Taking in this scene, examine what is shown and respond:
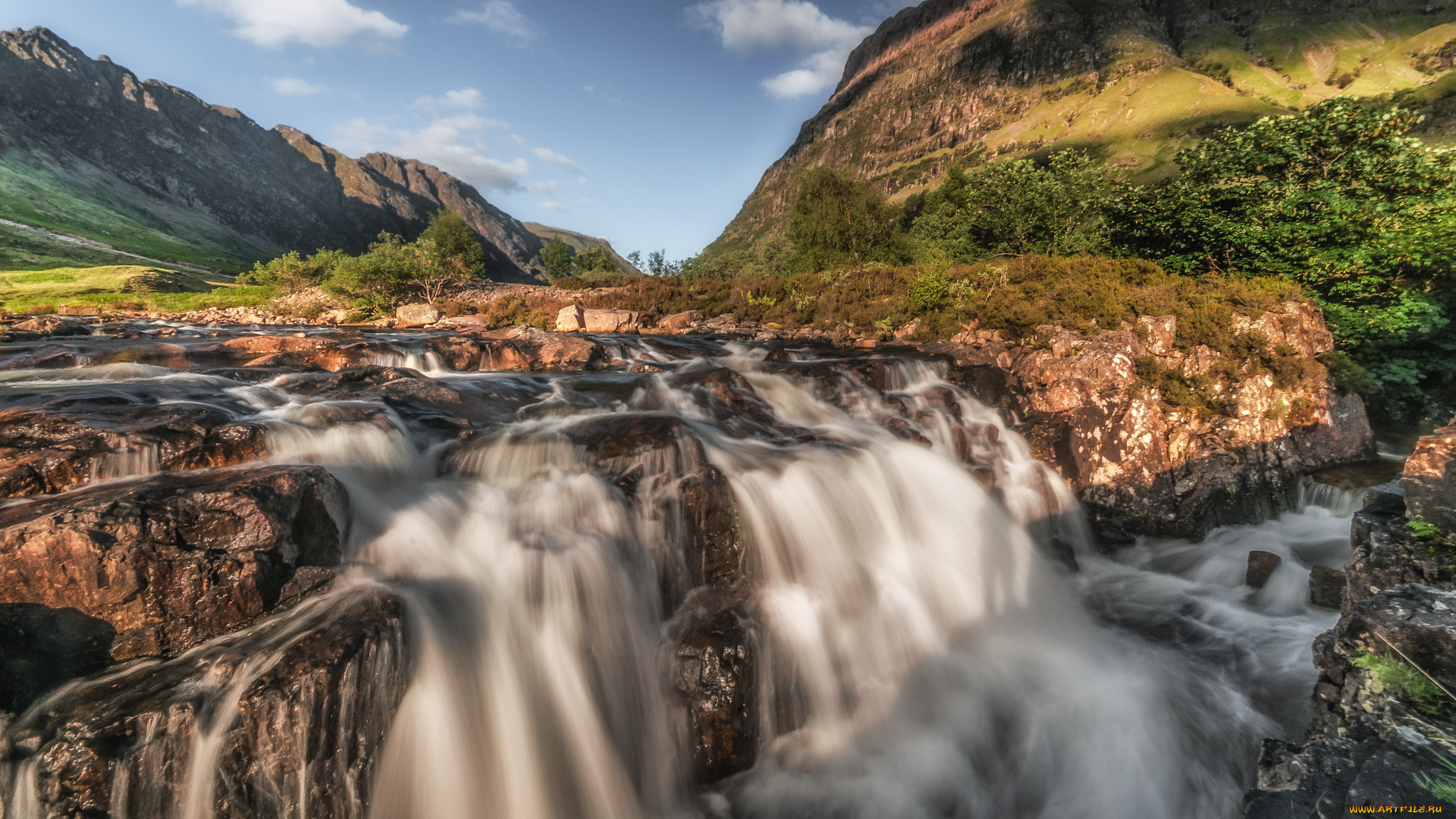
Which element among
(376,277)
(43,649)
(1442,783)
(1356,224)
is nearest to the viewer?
(1442,783)

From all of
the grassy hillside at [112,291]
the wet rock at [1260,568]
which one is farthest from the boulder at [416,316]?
the wet rock at [1260,568]

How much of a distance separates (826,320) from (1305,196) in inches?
522

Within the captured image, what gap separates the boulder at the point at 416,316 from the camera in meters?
28.2

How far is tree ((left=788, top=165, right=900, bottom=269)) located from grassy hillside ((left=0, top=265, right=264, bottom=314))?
132ft

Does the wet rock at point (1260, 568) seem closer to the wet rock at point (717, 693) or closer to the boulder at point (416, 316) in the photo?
the wet rock at point (717, 693)

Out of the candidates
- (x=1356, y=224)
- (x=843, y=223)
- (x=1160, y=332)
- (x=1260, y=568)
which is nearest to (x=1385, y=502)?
(x=1260, y=568)

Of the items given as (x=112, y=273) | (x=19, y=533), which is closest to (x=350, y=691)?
(x=19, y=533)

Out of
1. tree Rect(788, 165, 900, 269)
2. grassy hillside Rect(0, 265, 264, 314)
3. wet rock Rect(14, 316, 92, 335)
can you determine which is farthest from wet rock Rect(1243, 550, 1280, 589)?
grassy hillside Rect(0, 265, 264, 314)

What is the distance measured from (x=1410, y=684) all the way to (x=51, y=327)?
1061 inches

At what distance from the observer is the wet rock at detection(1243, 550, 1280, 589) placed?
7879mm

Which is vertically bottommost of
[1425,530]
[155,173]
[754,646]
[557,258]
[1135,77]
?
[754,646]

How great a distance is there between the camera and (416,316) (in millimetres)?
29469

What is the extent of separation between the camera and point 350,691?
12.2 ft

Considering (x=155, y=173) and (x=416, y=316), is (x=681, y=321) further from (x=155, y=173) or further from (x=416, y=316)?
(x=155, y=173)
